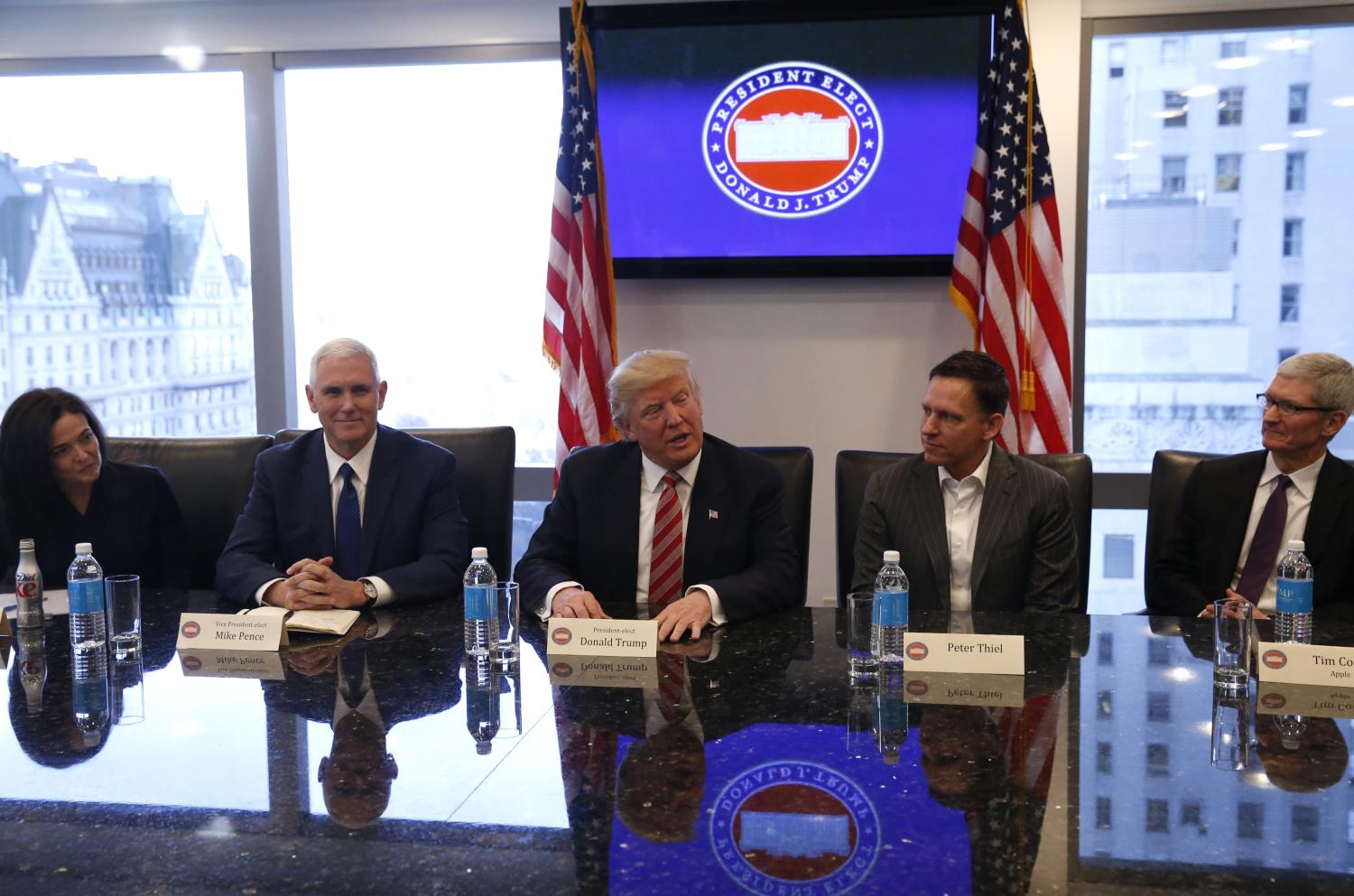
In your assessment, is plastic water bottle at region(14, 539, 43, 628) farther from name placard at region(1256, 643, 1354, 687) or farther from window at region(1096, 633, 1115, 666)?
name placard at region(1256, 643, 1354, 687)

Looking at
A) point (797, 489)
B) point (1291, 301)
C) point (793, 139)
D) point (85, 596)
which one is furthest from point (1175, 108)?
point (85, 596)

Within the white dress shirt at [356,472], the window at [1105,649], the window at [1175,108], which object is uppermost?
the window at [1175,108]

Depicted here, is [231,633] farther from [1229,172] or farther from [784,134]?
[1229,172]

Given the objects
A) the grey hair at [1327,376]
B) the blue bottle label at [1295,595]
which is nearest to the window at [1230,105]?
the grey hair at [1327,376]

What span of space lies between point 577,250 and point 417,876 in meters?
3.30

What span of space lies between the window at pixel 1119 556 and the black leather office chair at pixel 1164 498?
1491 mm

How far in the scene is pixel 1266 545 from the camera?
9.48ft

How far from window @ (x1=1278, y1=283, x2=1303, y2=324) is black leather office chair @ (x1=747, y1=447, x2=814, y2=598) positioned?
232 centimetres

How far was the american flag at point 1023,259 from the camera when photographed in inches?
158

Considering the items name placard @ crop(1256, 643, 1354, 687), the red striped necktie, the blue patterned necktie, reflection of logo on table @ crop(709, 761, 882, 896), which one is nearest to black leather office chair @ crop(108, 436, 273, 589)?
the blue patterned necktie

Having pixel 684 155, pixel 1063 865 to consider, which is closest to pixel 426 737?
pixel 1063 865

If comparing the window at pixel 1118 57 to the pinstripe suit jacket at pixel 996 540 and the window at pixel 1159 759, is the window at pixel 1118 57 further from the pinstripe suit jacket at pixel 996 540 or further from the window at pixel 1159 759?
the window at pixel 1159 759

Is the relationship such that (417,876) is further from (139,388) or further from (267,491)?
(139,388)

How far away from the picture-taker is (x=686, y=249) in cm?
443
